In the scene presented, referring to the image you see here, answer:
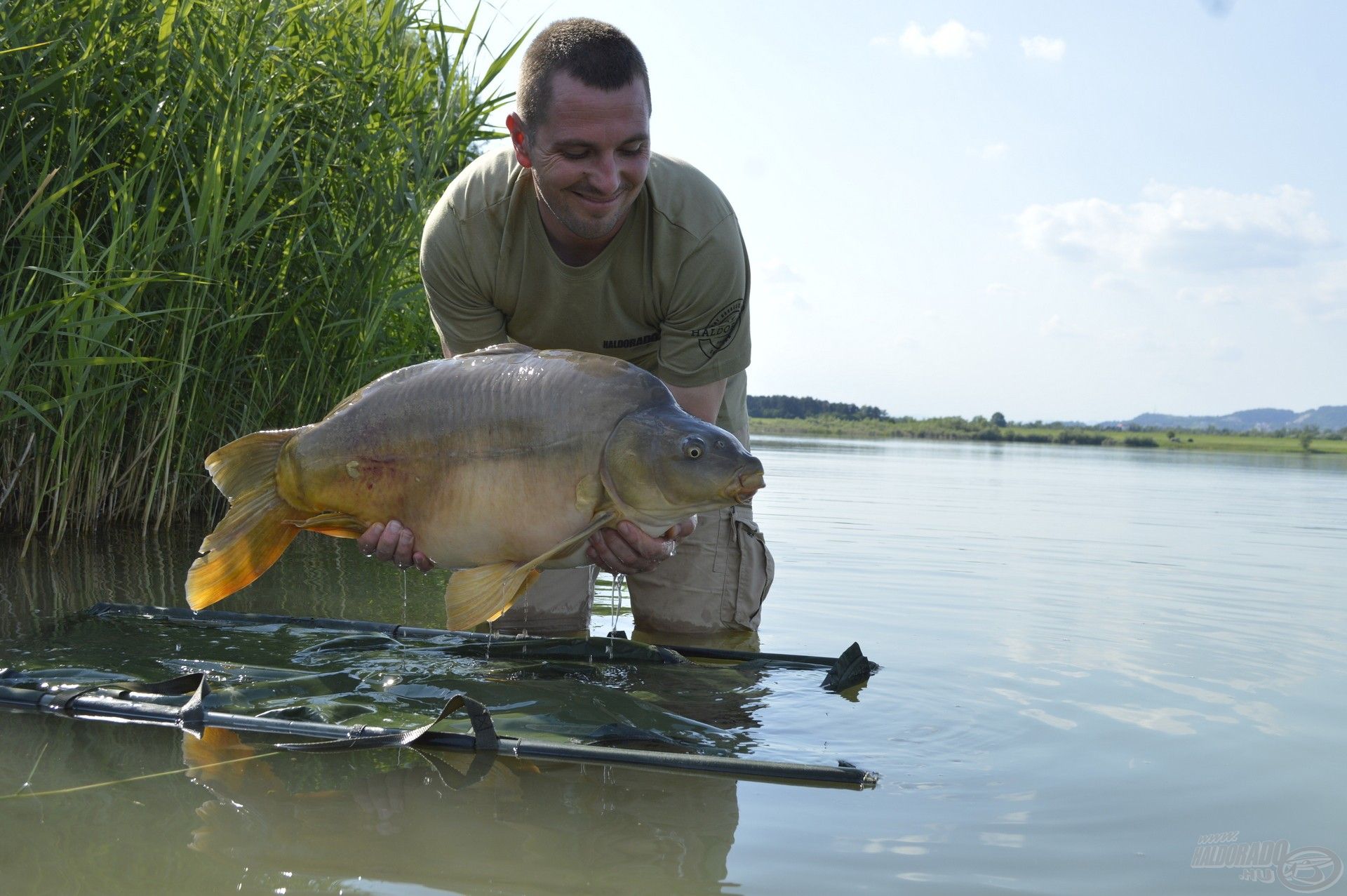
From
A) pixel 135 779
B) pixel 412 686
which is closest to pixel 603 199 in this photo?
pixel 412 686

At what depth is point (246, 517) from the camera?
3.08m

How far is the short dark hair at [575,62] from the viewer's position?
3.28 meters

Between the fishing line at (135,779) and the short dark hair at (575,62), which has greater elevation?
the short dark hair at (575,62)

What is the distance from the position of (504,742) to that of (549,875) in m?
0.59

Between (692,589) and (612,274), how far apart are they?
1153 mm

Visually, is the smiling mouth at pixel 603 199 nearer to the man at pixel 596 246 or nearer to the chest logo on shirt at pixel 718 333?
the man at pixel 596 246

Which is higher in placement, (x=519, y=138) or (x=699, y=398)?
(x=519, y=138)

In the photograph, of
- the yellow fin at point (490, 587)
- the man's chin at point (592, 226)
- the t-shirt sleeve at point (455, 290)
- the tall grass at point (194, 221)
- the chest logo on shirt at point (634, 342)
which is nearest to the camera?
the yellow fin at point (490, 587)

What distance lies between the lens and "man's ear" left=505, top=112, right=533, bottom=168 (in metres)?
3.49

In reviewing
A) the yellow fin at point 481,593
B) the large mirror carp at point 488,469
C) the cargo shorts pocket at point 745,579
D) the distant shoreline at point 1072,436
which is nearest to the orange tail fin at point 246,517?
the large mirror carp at point 488,469

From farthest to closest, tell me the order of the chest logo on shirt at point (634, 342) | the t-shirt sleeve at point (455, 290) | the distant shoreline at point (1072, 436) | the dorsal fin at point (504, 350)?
the distant shoreline at point (1072, 436) < the chest logo on shirt at point (634, 342) < the t-shirt sleeve at point (455, 290) < the dorsal fin at point (504, 350)

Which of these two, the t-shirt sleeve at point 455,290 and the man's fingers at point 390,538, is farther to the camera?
the t-shirt sleeve at point 455,290

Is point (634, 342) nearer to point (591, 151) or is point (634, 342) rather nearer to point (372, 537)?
point (591, 151)

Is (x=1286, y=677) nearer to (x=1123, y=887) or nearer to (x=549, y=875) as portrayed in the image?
(x=1123, y=887)
